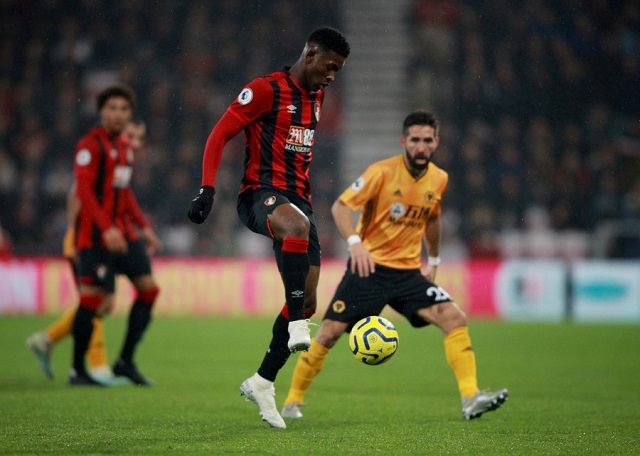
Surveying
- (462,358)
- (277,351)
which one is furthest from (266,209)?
(462,358)

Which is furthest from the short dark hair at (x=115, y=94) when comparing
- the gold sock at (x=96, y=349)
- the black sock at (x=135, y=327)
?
the gold sock at (x=96, y=349)

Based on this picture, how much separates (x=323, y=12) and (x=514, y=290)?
7.04 m

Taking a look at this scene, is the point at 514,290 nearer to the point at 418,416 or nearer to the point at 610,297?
the point at 610,297

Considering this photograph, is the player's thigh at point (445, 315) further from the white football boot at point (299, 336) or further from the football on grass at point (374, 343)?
the white football boot at point (299, 336)

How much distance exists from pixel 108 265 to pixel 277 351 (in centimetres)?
263

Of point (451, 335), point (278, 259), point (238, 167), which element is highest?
point (238, 167)

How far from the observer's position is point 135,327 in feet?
26.0

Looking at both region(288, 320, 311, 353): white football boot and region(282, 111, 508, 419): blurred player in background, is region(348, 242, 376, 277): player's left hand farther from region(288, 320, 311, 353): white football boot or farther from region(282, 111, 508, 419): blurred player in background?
region(288, 320, 311, 353): white football boot

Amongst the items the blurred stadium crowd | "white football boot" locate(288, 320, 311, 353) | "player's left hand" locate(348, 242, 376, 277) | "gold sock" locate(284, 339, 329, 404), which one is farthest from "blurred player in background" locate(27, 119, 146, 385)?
the blurred stadium crowd

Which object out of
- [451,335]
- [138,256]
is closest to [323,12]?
[138,256]

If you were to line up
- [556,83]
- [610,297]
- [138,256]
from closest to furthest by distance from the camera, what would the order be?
[138,256], [610,297], [556,83]

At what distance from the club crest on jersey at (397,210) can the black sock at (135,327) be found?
2.48 m

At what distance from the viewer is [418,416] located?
241 inches

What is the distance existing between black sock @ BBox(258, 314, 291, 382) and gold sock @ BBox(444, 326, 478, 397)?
112cm
